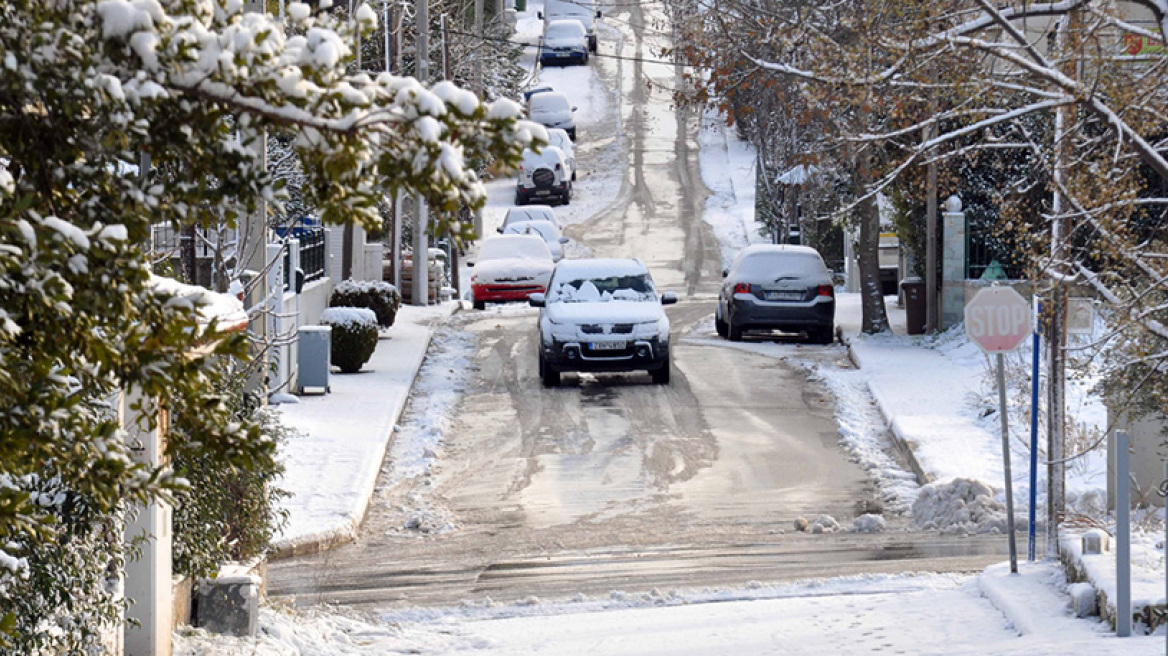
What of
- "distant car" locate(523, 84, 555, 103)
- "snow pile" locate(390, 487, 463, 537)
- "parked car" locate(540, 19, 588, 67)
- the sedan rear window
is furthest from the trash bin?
"parked car" locate(540, 19, 588, 67)

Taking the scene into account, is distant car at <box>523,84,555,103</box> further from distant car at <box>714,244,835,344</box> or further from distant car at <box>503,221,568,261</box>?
distant car at <box>714,244,835,344</box>

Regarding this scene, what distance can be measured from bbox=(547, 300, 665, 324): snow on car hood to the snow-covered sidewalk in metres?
2.19

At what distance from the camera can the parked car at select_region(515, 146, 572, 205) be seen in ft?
173

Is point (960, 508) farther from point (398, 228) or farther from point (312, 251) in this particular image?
point (398, 228)

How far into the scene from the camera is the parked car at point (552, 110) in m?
61.9

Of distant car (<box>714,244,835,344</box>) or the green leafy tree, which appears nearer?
the green leafy tree

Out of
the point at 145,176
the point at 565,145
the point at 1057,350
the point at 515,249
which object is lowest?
the point at 515,249

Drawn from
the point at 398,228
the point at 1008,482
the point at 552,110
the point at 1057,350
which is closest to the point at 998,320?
the point at 1057,350

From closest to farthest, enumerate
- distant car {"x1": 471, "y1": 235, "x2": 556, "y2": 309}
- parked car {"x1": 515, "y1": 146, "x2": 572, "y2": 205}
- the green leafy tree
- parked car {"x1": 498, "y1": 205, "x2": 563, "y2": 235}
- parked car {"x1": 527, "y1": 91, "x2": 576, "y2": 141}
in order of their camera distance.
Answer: the green leafy tree
distant car {"x1": 471, "y1": 235, "x2": 556, "y2": 309}
parked car {"x1": 498, "y1": 205, "x2": 563, "y2": 235}
parked car {"x1": 515, "y1": 146, "x2": 572, "y2": 205}
parked car {"x1": 527, "y1": 91, "x2": 576, "y2": 141}

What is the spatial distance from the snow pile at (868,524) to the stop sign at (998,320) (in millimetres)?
2438

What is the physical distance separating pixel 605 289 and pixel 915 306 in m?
6.44

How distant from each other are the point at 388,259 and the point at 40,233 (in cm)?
3338

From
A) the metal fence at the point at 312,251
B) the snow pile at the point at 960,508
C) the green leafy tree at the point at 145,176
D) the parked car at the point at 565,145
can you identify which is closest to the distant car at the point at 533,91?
the parked car at the point at 565,145

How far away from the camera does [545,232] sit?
136 ft
